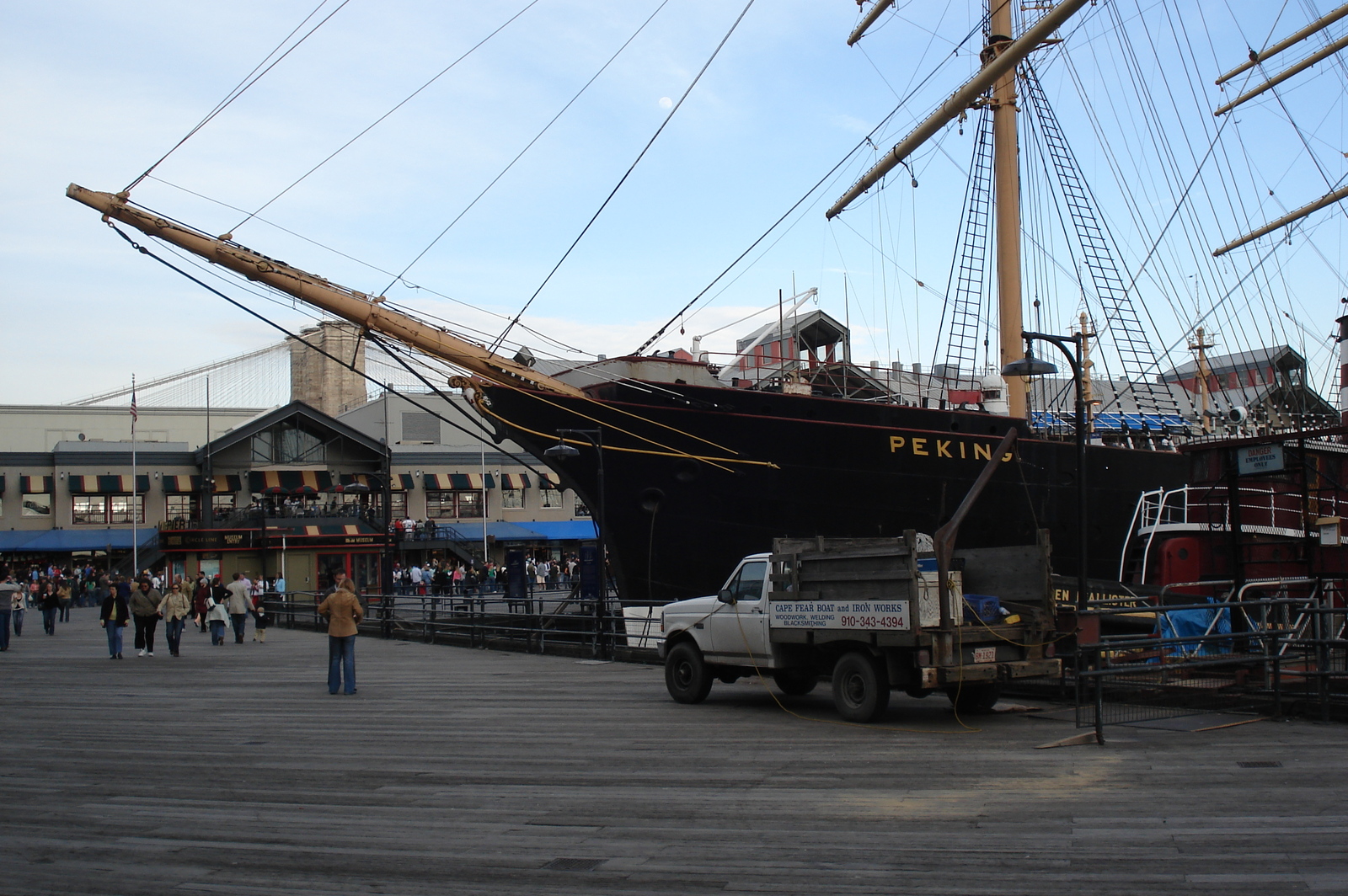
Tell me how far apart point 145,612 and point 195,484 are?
34805 millimetres

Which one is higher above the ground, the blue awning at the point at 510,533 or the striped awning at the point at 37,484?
the striped awning at the point at 37,484

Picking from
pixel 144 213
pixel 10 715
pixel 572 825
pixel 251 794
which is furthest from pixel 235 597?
pixel 572 825

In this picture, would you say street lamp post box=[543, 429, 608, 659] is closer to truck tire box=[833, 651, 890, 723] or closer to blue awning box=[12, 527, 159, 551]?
truck tire box=[833, 651, 890, 723]

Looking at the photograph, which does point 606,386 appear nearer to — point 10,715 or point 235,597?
point 235,597

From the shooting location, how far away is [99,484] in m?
50.3

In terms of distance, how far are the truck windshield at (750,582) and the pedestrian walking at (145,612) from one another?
12.7 meters

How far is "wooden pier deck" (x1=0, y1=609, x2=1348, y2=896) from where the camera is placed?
5633 mm

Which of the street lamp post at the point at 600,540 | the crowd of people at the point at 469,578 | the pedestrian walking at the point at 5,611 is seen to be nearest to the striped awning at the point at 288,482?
the crowd of people at the point at 469,578

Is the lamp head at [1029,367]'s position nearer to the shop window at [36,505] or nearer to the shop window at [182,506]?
the shop window at [182,506]

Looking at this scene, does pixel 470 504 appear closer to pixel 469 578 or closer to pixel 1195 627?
pixel 469 578

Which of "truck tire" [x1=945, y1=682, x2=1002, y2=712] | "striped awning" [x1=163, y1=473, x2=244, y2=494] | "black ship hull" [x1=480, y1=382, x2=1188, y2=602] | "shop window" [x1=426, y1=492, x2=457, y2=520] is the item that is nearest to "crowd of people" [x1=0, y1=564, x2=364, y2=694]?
"black ship hull" [x1=480, y1=382, x2=1188, y2=602]

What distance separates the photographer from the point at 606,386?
2272cm

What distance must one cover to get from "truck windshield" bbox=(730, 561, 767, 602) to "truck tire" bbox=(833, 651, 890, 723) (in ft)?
4.91

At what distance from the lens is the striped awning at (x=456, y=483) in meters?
57.5
